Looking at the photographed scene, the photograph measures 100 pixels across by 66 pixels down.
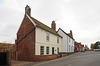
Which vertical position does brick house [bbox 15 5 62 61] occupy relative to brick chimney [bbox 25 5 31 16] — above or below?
below

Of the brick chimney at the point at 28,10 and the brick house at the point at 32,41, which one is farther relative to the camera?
the brick chimney at the point at 28,10

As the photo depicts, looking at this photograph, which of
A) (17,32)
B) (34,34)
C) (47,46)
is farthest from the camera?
(17,32)

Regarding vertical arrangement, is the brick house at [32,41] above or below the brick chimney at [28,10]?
below

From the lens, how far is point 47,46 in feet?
73.1

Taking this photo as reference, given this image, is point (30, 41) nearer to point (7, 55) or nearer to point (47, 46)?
point (47, 46)

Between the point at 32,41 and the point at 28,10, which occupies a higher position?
the point at 28,10

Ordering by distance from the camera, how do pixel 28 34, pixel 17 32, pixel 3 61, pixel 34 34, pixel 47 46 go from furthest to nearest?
1. pixel 17 32
2. pixel 47 46
3. pixel 28 34
4. pixel 34 34
5. pixel 3 61

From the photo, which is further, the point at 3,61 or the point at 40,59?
the point at 40,59

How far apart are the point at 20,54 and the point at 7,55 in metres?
8.04

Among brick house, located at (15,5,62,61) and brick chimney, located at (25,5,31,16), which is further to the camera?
brick chimney, located at (25,5,31,16)

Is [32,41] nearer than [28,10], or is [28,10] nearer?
[32,41]

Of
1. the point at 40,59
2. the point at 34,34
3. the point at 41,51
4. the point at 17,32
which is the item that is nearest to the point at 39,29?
the point at 34,34

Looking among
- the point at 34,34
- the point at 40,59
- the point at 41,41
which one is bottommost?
the point at 40,59

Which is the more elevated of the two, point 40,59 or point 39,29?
point 39,29
